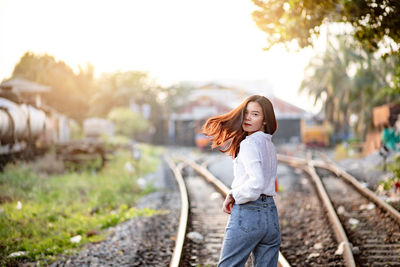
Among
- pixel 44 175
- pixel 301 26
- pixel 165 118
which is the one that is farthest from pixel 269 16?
pixel 165 118

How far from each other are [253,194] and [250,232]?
0.88 feet

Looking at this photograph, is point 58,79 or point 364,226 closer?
point 364,226

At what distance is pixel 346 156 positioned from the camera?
20.0 metres

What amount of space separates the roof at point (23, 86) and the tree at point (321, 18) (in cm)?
403

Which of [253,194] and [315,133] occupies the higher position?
[253,194]

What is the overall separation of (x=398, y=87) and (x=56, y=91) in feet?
20.7

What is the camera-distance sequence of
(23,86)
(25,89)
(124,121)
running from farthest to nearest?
(124,121) < (25,89) < (23,86)

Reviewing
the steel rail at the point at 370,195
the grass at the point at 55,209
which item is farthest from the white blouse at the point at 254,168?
the steel rail at the point at 370,195

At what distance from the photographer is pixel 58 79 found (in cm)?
783

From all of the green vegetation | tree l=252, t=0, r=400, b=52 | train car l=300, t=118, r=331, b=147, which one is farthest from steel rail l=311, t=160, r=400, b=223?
the green vegetation

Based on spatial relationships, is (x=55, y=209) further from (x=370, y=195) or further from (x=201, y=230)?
(x=370, y=195)

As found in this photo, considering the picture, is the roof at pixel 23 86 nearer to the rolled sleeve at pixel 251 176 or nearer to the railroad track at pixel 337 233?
the railroad track at pixel 337 233

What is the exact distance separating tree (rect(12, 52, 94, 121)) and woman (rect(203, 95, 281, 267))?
17.1ft

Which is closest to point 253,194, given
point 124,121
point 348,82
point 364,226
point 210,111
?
point 364,226
